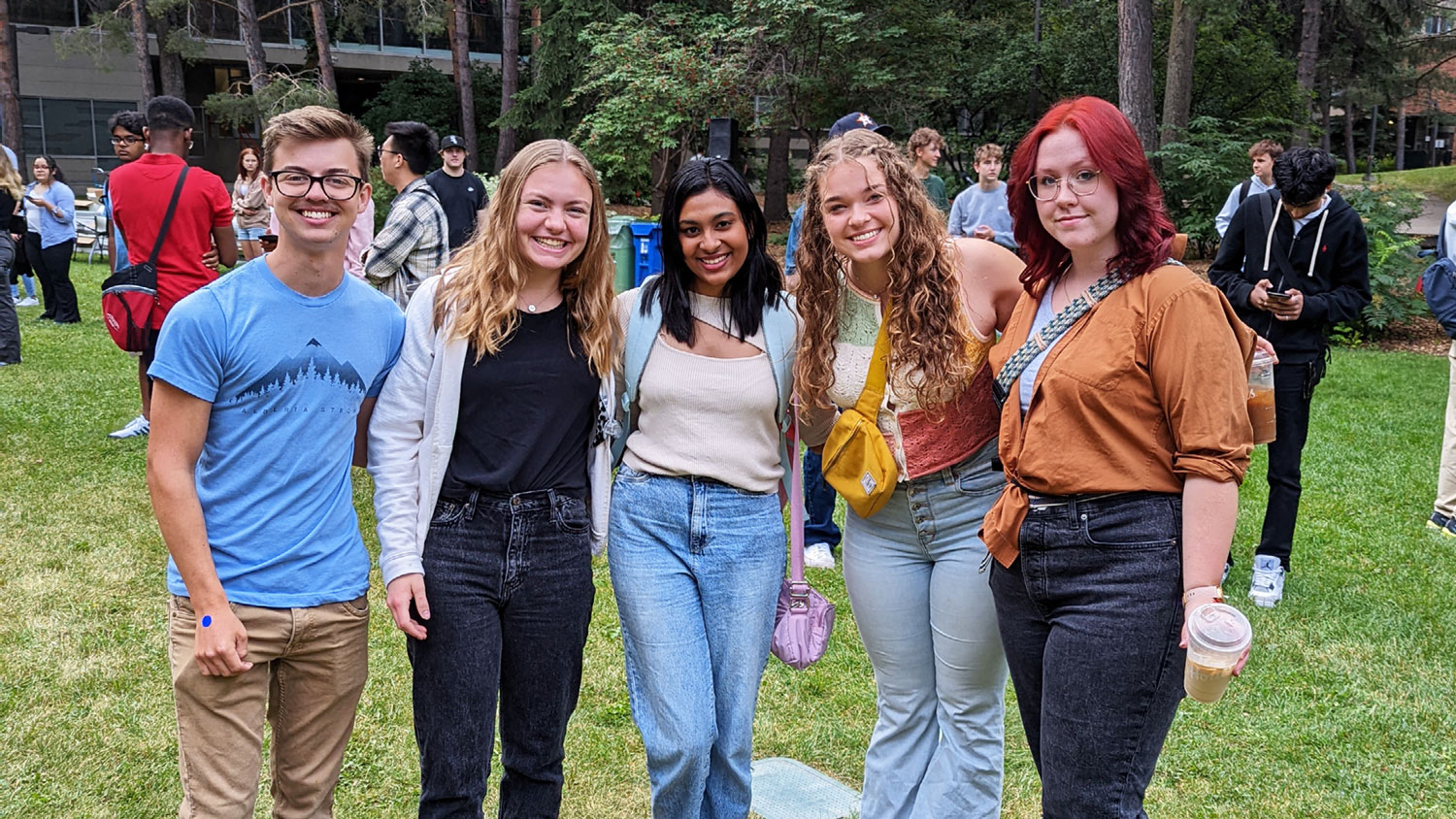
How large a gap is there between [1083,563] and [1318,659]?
3.40m

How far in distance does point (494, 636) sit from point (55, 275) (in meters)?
14.0

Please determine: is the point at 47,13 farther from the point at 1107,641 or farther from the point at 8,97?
the point at 1107,641

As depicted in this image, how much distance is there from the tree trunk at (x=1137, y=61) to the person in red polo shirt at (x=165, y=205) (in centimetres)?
1395

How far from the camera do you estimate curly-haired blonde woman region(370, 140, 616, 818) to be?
2.70 m

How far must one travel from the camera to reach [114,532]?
6.44m

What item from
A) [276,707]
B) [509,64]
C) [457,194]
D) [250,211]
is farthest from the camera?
[509,64]

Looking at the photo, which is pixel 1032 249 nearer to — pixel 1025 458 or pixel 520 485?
pixel 1025 458

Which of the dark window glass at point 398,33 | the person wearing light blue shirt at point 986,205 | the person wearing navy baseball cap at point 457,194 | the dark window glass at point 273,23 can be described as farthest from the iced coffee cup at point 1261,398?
the dark window glass at point 273,23

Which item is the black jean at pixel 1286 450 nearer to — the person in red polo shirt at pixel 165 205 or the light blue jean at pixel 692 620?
the light blue jean at pixel 692 620

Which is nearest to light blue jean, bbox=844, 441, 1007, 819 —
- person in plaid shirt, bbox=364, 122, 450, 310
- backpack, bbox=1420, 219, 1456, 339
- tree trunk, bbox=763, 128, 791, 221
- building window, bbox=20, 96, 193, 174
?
person in plaid shirt, bbox=364, 122, 450, 310

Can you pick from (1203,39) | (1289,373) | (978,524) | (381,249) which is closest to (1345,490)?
(1289,373)

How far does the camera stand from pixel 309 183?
2494 millimetres

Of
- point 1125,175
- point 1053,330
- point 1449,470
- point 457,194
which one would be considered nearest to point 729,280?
point 1053,330

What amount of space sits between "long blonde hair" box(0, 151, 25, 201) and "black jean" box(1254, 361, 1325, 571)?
960 cm
